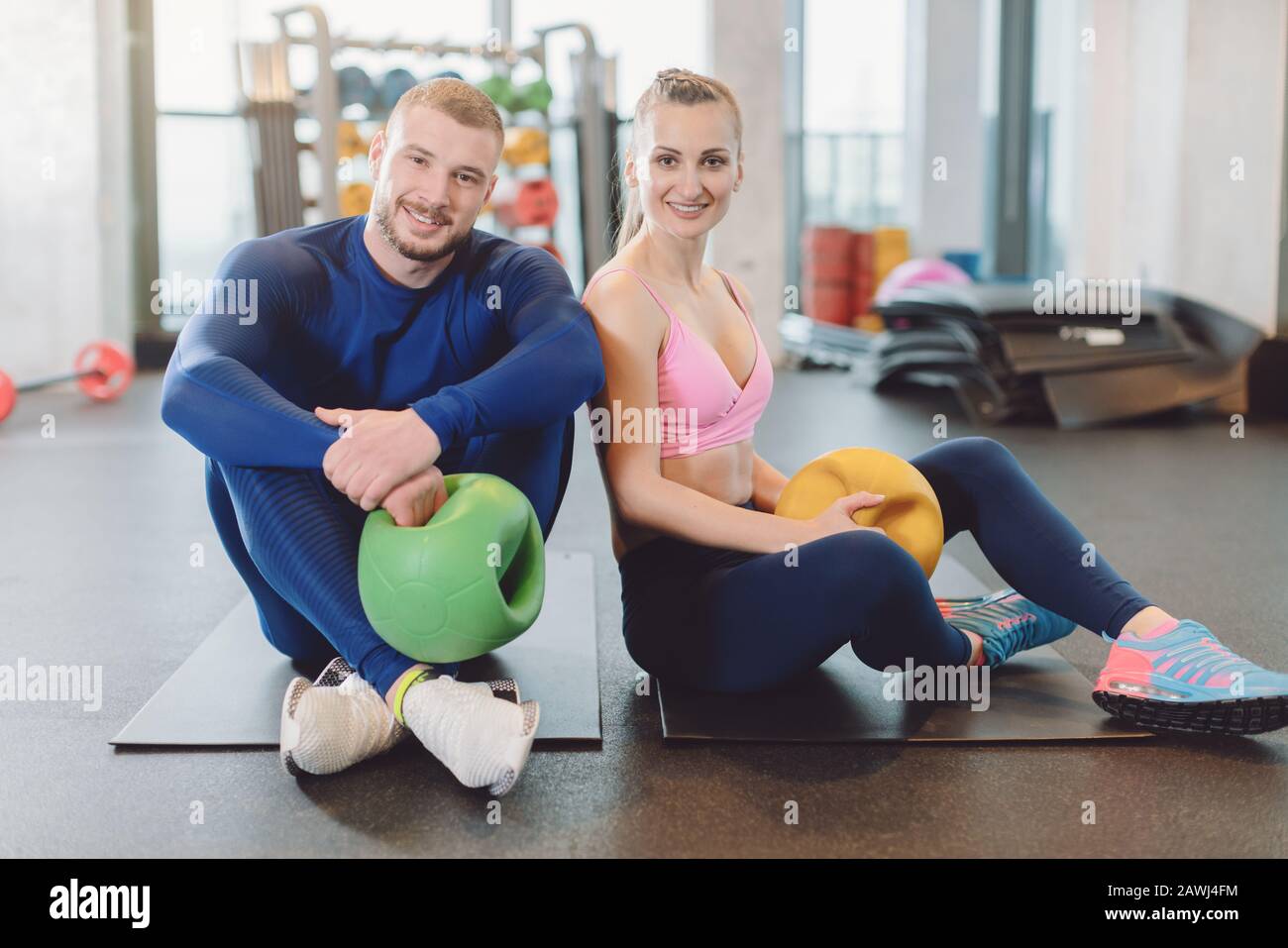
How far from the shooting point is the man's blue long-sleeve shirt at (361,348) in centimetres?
171

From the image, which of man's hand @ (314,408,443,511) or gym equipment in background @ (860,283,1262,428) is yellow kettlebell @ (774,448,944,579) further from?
gym equipment in background @ (860,283,1262,428)

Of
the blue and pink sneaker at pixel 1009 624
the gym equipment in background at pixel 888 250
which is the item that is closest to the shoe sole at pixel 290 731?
the blue and pink sneaker at pixel 1009 624

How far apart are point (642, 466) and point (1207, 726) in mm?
883

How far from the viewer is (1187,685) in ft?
5.85

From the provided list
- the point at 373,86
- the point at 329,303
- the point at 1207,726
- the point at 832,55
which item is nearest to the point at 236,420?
the point at 329,303

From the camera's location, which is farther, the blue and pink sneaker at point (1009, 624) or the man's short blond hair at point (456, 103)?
the blue and pink sneaker at point (1009, 624)

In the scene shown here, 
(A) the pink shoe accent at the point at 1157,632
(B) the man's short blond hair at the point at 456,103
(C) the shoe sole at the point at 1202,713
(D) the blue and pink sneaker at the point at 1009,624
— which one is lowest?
(C) the shoe sole at the point at 1202,713

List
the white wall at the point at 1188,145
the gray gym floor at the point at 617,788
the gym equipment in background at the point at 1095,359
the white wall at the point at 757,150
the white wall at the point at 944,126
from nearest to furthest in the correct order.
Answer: the gray gym floor at the point at 617,788, the gym equipment in background at the point at 1095,359, the white wall at the point at 1188,145, the white wall at the point at 757,150, the white wall at the point at 944,126

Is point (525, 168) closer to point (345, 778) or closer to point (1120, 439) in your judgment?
point (1120, 439)

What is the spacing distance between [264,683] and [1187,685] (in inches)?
55.7

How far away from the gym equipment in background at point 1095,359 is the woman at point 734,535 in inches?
132

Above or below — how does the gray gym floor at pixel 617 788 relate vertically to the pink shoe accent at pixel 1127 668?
below

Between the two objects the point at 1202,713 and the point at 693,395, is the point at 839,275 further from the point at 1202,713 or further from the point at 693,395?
the point at 1202,713

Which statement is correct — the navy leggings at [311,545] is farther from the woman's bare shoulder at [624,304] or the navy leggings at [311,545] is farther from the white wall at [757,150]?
the white wall at [757,150]
